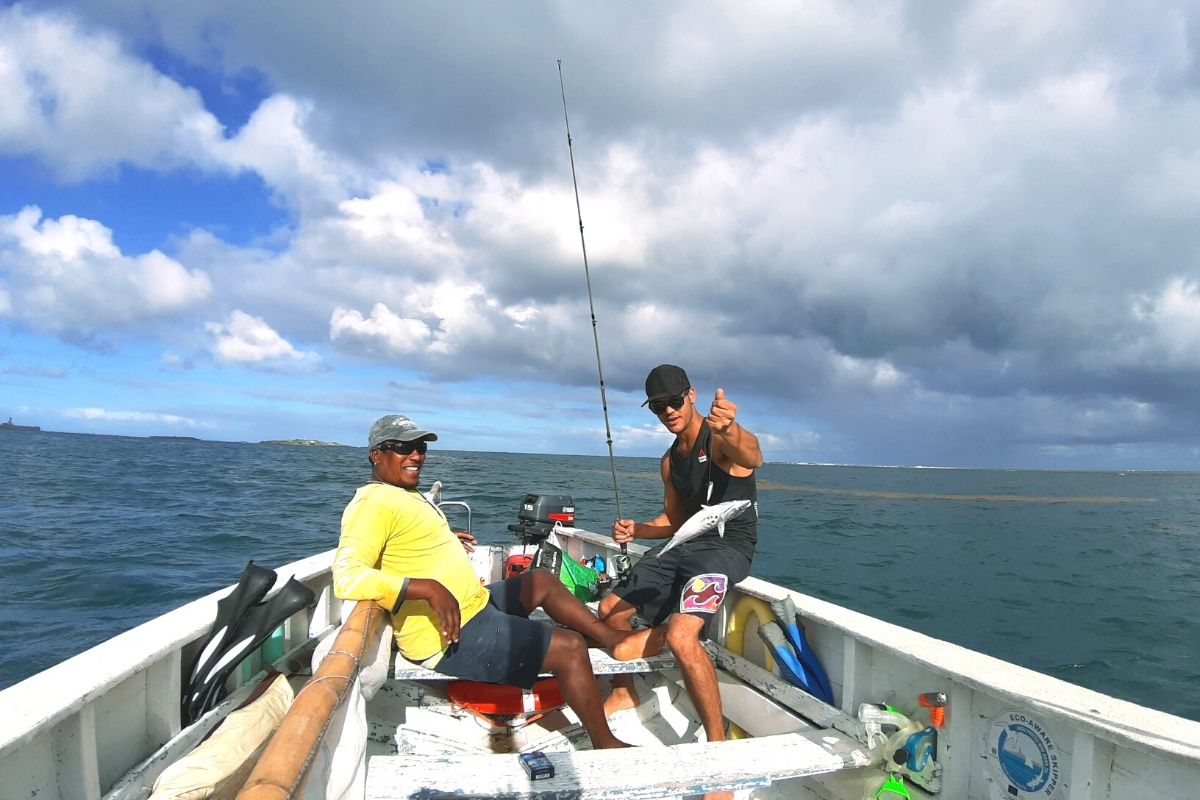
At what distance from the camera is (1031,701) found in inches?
82.8

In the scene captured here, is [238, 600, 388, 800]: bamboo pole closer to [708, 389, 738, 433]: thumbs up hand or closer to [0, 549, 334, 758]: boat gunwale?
[0, 549, 334, 758]: boat gunwale

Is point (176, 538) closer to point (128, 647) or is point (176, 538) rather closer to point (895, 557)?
point (128, 647)

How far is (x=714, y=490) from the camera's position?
3.86 m

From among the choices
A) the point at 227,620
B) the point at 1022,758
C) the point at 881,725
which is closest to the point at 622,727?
the point at 881,725

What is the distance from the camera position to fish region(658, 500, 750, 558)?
3.71m

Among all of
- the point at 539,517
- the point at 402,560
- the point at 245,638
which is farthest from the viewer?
the point at 539,517

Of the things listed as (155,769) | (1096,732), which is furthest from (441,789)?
(1096,732)

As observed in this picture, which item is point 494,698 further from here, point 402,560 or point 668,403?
point 668,403

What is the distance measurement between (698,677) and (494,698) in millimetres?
1163

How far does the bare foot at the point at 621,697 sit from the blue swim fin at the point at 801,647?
1077 millimetres

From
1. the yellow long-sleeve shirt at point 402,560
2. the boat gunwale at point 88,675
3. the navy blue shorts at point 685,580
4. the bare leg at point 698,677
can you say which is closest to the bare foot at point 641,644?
the navy blue shorts at point 685,580

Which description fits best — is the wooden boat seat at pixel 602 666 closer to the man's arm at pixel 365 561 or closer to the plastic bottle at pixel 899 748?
the man's arm at pixel 365 561

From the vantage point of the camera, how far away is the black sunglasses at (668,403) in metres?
3.66

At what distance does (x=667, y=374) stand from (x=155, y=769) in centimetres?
279
